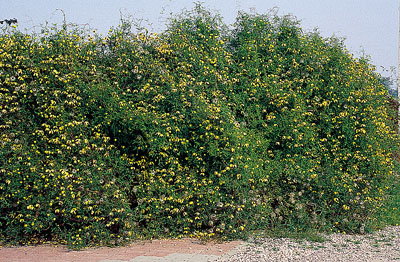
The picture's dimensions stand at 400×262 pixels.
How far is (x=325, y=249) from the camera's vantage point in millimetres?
Answer: 6113

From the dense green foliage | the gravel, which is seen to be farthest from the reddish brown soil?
the gravel

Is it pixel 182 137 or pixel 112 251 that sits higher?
pixel 182 137

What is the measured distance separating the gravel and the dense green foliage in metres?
0.37

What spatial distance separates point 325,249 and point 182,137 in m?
2.50

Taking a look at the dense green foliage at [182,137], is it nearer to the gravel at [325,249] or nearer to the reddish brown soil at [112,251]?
the reddish brown soil at [112,251]

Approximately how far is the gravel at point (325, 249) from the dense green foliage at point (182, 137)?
14.6 inches

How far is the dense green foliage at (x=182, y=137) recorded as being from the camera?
6316mm

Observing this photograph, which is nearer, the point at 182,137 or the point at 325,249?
the point at 325,249

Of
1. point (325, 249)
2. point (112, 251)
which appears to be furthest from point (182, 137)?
point (325, 249)

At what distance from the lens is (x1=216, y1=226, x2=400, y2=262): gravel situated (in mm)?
5680

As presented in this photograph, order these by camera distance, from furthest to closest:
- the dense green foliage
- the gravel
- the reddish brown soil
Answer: the dense green foliage → the reddish brown soil → the gravel

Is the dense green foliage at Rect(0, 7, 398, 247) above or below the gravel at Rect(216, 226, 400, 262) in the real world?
above

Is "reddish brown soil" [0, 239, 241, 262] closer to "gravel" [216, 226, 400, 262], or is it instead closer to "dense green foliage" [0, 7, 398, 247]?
"dense green foliage" [0, 7, 398, 247]

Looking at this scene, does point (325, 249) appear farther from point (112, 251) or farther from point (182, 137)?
point (112, 251)
